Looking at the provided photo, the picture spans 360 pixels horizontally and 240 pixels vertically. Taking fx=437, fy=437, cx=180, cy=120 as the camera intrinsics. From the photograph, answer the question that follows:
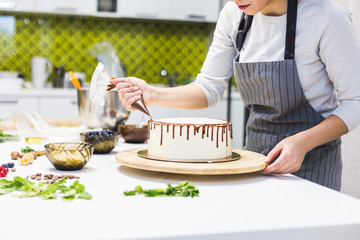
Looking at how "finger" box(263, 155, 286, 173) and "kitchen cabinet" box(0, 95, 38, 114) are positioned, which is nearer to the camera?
"finger" box(263, 155, 286, 173)

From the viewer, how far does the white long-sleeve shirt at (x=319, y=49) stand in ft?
4.42

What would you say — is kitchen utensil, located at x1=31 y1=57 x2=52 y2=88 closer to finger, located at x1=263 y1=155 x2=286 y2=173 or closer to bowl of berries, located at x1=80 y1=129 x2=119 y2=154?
bowl of berries, located at x1=80 y1=129 x2=119 y2=154

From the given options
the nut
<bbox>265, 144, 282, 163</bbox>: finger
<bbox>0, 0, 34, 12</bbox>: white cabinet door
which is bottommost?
the nut

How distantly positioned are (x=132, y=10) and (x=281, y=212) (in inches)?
151

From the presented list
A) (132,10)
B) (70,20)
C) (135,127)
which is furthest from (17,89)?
(135,127)

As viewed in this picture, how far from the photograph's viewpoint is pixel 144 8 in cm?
439

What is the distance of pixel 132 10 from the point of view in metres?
4.38

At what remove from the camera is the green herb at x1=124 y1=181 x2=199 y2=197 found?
907mm

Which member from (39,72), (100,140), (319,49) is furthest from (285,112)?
(39,72)

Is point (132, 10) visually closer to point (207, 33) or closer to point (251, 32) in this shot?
point (207, 33)

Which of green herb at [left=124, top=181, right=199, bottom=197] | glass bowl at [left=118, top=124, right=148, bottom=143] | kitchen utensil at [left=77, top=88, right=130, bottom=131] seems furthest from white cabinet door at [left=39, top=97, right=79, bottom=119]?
green herb at [left=124, top=181, right=199, bottom=197]

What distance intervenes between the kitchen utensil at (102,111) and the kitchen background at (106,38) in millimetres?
2281

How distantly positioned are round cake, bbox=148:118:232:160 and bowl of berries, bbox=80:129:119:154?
0.77 feet

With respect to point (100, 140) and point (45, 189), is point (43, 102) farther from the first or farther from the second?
point (45, 189)
